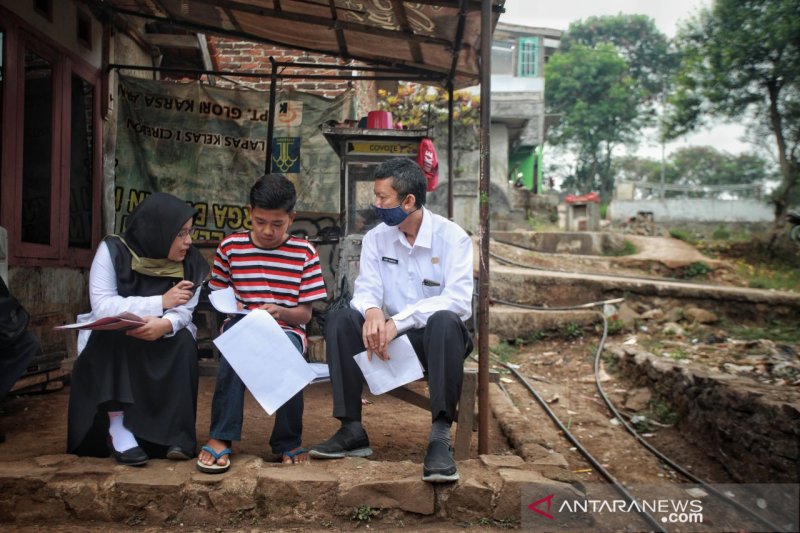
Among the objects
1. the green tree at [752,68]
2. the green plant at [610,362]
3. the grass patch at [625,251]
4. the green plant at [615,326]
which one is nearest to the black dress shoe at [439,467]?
Result: the green plant at [610,362]

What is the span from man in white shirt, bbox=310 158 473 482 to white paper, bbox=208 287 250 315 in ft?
1.60

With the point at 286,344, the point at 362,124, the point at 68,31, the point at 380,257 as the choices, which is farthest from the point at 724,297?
the point at 68,31

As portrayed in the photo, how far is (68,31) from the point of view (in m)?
4.97

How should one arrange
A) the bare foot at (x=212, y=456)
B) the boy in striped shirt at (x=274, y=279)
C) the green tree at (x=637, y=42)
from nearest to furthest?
the bare foot at (x=212, y=456)
the boy in striped shirt at (x=274, y=279)
the green tree at (x=637, y=42)

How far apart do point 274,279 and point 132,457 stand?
1068 millimetres

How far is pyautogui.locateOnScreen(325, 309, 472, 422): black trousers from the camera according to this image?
9.41ft

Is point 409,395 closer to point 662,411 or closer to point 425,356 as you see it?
point 425,356

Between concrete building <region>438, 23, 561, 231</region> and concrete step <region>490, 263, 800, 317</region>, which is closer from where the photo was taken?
concrete step <region>490, 263, 800, 317</region>

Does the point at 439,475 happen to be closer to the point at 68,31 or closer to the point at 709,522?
the point at 709,522

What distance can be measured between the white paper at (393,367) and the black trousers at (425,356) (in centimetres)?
5

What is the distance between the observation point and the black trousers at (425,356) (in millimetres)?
2869

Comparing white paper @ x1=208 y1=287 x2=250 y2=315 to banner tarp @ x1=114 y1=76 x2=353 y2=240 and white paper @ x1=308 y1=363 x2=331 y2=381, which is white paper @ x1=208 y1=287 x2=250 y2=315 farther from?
banner tarp @ x1=114 y1=76 x2=353 y2=240

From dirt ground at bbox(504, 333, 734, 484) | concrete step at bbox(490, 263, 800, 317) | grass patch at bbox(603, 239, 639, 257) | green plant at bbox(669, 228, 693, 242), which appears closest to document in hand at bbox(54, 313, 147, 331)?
dirt ground at bbox(504, 333, 734, 484)

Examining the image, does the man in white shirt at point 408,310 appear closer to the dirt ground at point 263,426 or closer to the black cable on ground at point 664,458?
the dirt ground at point 263,426
